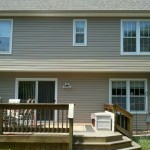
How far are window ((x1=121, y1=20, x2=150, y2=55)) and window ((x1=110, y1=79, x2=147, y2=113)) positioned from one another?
161 centimetres

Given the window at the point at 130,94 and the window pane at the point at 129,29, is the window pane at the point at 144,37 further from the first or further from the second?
the window at the point at 130,94

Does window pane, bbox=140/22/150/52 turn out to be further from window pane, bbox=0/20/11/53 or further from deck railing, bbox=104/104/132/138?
window pane, bbox=0/20/11/53

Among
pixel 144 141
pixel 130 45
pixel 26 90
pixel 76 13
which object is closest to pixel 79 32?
pixel 76 13

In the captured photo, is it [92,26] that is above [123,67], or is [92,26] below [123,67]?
above

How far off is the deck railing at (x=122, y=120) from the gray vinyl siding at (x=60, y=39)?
337 centimetres

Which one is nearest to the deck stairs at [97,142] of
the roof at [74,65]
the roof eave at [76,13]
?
the roof at [74,65]

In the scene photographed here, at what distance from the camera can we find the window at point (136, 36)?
47.5 ft

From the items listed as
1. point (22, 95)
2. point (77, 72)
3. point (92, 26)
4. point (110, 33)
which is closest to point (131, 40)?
point (110, 33)

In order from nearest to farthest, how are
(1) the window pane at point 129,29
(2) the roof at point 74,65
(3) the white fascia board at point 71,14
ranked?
1. (2) the roof at point 74,65
2. (3) the white fascia board at point 71,14
3. (1) the window pane at point 129,29

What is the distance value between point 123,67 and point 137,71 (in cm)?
70

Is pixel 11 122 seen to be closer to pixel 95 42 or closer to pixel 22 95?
pixel 22 95

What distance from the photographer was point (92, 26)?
14625 millimetres

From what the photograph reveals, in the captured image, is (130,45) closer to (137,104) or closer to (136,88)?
(136,88)
